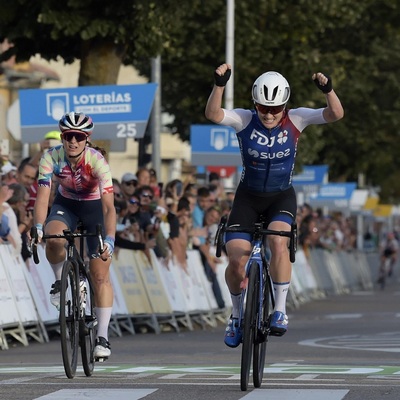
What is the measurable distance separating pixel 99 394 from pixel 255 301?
138 centimetres

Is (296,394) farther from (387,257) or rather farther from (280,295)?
(387,257)

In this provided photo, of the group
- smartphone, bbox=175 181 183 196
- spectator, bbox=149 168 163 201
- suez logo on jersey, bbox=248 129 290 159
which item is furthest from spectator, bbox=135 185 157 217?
suez logo on jersey, bbox=248 129 290 159

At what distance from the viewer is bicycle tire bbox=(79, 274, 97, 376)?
42.1 feet

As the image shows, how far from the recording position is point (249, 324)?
A: 11719 millimetres

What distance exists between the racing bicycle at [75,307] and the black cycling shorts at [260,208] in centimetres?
106

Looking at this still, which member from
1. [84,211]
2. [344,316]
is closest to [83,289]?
[84,211]

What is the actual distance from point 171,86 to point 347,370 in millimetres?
27780

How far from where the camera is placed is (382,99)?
48.0 m

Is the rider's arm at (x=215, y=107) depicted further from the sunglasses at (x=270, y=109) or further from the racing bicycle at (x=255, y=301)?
the racing bicycle at (x=255, y=301)

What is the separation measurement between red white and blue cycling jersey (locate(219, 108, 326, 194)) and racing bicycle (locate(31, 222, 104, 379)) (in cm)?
123

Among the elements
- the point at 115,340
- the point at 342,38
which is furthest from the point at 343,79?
the point at 115,340

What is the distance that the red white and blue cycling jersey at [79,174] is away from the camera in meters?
13.0

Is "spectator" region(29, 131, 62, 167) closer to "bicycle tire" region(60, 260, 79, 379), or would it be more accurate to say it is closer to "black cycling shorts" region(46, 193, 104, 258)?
"black cycling shorts" region(46, 193, 104, 258)

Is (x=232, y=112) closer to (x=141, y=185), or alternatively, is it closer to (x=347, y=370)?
(x=347, y=370)
